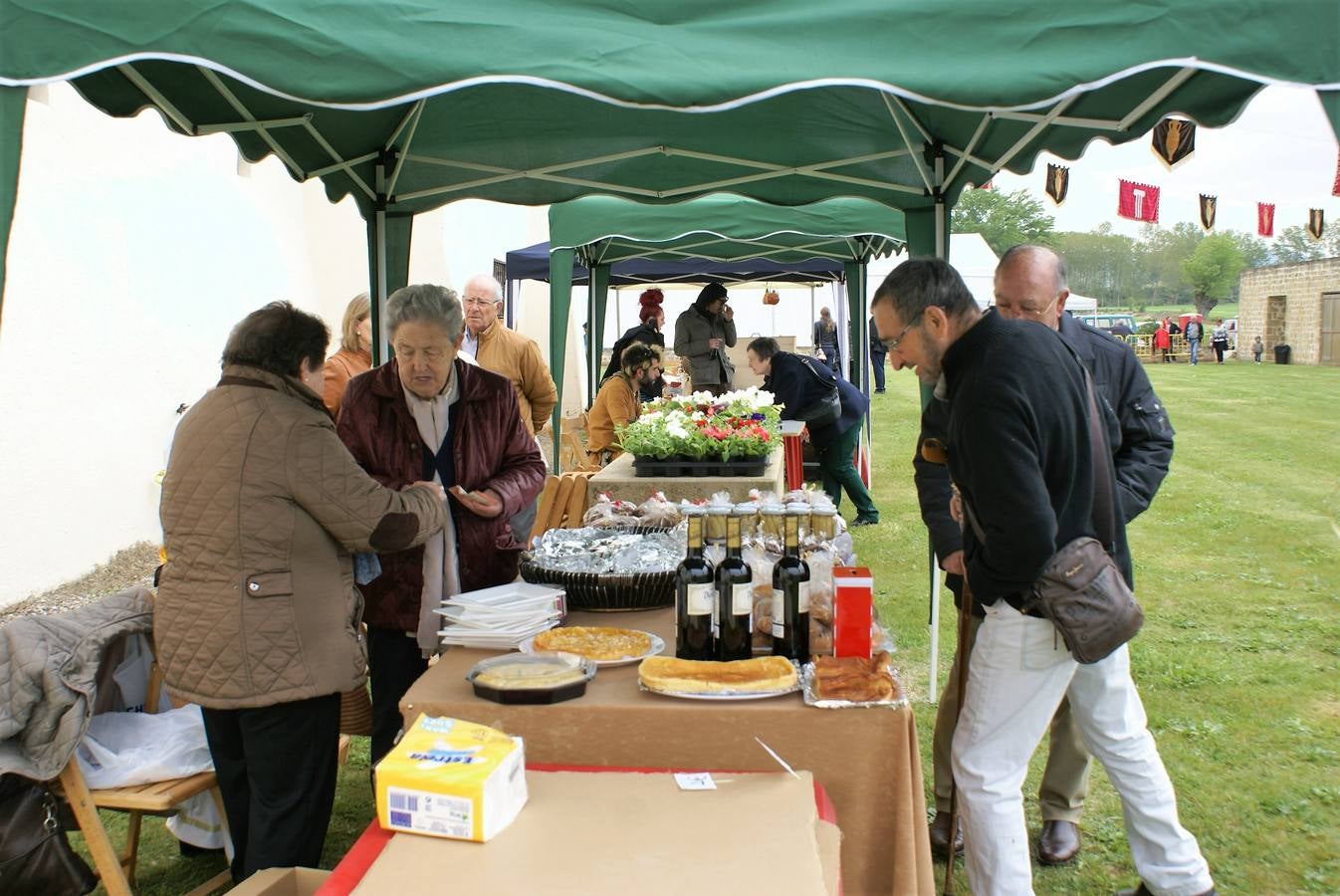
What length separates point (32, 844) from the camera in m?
2.39

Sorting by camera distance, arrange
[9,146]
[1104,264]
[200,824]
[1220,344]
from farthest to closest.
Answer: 1. [1104,264]
2. [1220,344]
3. [200,824]
4. [9,146]

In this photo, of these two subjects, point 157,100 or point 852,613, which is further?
point 157,100

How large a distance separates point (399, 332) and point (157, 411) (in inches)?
195

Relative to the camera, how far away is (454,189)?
438 cm

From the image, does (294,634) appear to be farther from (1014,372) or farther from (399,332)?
(1014,372)

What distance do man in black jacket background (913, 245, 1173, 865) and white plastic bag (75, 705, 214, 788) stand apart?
2122mm

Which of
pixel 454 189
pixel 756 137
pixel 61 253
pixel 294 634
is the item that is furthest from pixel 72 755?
Result: pixel 61 253

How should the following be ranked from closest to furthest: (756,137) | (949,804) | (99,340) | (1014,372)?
(1014,372)
(949,804)
(756,137)
(99,340)

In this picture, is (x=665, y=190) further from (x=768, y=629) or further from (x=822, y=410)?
(x=822, y=410)

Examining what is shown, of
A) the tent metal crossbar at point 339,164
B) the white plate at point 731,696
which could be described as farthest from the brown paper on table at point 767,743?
the tent metal crossbar at point 339,164

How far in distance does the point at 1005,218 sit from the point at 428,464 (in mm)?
81323

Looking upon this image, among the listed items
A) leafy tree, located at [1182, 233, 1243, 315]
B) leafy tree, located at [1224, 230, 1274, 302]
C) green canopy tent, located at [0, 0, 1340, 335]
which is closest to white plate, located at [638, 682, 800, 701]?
green canopy tent, located at [0, 0, 1340, 335]

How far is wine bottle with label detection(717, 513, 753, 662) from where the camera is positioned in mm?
2199

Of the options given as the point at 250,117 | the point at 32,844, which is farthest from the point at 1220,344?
the point at 32,844
